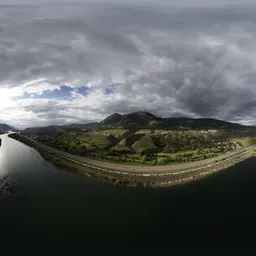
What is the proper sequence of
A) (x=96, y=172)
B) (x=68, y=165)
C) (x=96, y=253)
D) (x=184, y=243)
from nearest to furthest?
(x=96, y=253) < (x=184, y=243) < (x=96, y=172) < (x=68, y=165)

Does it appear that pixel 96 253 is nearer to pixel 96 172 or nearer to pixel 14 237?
pixel 14 237

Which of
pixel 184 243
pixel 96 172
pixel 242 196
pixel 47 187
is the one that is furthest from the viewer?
pixel 96 172

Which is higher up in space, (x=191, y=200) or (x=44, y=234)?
(x=191, y=200)

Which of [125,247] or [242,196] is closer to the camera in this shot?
[125,247]

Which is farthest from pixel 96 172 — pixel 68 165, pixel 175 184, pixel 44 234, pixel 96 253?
pixel 96 253

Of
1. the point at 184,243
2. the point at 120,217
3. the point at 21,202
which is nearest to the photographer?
the point at 184,243

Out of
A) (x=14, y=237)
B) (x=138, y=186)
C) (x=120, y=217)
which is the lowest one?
(x=14, y=237)

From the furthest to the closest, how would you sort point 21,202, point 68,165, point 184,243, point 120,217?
point 68,165, point 21,202, point 120,217, point 184,243

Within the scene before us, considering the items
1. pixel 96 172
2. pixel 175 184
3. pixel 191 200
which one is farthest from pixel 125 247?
pixel 96 172

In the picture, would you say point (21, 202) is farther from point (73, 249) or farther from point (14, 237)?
point (73, 249)
